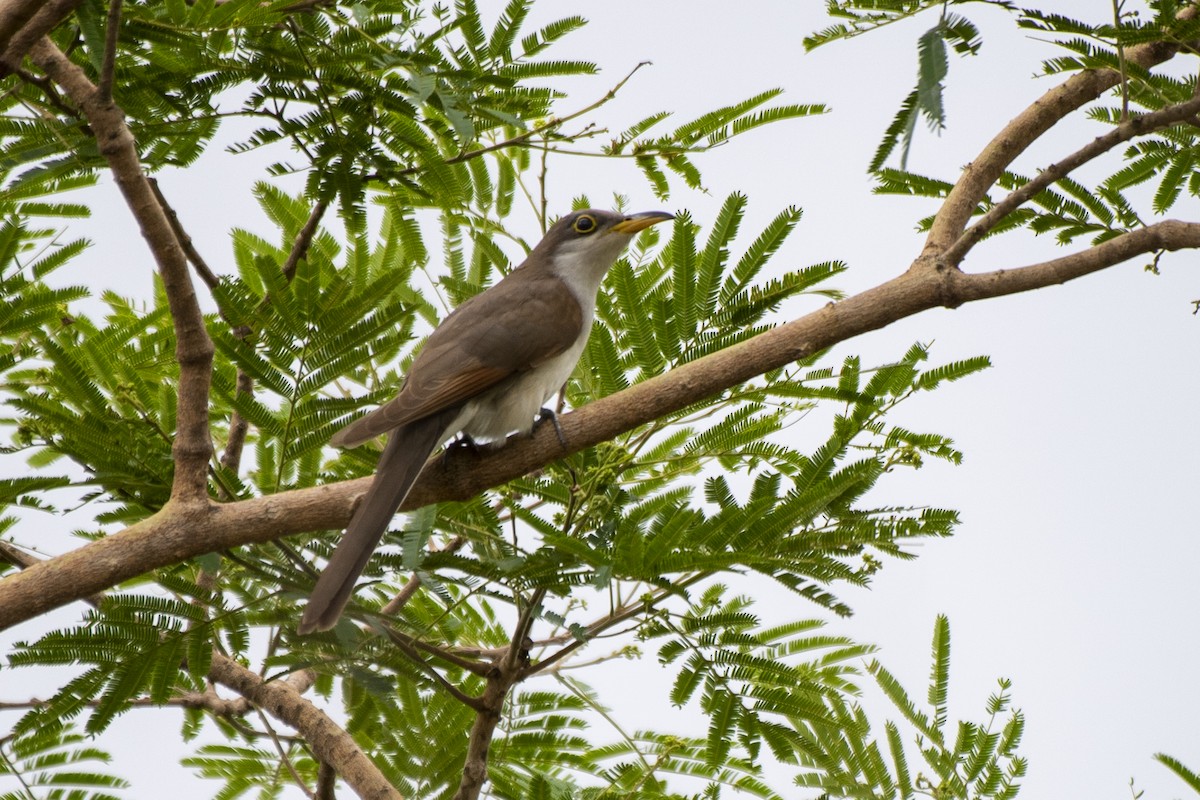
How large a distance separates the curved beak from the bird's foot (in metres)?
1.00

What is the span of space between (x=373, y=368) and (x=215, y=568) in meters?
1.58

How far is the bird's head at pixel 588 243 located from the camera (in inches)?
197

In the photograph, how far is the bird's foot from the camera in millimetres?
3750

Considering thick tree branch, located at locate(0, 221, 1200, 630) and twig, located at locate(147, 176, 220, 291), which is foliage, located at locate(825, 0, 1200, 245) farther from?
twig, located at locate(147, 176, 220, 291)

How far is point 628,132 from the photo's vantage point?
4582 millimetres

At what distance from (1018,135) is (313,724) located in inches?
129

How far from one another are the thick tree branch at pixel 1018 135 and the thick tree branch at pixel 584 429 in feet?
0.89

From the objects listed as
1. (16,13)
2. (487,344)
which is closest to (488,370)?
(487,344)

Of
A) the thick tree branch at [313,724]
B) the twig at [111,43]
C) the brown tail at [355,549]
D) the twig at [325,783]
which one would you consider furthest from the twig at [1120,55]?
the twig at [325,783]

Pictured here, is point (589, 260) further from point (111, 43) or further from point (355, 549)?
point (111, 43)

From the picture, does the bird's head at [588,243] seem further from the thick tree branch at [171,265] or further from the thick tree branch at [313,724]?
the thick tree branch at [313,724]

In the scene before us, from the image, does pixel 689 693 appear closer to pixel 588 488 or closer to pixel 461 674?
pixel 588 488

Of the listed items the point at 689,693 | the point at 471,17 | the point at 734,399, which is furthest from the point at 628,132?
the point at 689,693

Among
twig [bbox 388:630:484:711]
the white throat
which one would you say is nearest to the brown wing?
the white throat
